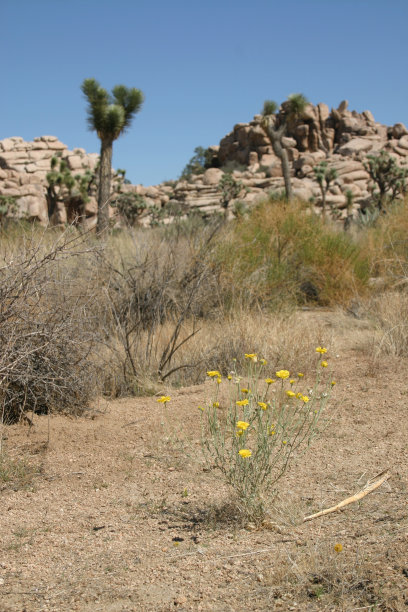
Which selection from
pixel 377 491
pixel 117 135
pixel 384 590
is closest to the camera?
pixel 384 590

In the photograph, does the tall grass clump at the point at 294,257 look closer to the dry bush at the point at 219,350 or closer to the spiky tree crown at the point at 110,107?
the dry bush at the point at 219,350

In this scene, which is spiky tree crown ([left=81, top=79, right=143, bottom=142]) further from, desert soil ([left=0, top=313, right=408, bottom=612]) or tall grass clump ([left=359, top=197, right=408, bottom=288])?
desert soil ([left=0, top=313, right=408, bottom=612])

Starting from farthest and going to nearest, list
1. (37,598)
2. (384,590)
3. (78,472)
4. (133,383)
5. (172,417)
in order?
1. (133,383)
2. (172,417)
3. (78,472)
4. (37,598)
5. (384,590)

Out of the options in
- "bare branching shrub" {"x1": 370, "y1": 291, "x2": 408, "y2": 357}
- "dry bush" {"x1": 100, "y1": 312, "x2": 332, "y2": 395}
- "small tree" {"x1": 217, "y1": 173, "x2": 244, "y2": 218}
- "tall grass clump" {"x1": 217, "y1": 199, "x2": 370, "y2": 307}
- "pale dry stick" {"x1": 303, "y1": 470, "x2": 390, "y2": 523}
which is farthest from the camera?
"small tree" {"x1": 217, "y1": 173, "x2": 244, "y2": 218}

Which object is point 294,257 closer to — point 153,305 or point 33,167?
point 153,305

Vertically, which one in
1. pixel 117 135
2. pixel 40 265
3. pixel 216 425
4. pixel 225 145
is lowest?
pixel 216 425

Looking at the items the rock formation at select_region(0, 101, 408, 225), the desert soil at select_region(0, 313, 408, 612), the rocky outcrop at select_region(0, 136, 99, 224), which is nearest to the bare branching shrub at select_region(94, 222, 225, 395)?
the desert soil at select_region(0, 313, 408, 612)

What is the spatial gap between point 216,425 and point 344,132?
75127 millimetres

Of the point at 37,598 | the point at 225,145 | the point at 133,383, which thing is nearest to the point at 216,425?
the point at 37,598

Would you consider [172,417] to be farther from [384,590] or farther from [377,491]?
[384,590]

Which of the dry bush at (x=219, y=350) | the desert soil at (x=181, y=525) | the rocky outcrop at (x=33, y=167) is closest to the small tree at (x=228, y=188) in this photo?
the rocky outcrop at (x=33, y=167)

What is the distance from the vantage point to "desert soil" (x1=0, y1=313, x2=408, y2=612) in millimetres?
2951

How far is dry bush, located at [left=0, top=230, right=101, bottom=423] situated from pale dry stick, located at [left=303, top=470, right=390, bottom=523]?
2.41 m

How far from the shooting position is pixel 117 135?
2089 cm
